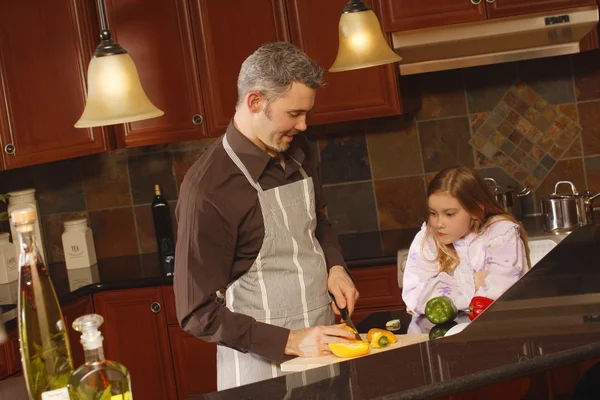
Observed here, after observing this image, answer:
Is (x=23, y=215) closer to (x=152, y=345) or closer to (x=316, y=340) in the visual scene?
(x=316, y=340)

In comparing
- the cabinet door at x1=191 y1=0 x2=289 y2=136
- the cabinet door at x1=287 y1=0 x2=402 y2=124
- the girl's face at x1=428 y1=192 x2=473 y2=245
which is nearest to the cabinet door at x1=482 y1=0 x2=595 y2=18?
the cabinet door at x1=287 y1=0 x2=402 y2=124

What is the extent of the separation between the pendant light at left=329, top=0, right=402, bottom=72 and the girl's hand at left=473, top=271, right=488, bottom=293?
697mm

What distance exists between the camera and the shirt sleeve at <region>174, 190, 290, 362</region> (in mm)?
2209

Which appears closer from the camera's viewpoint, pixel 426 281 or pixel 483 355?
pixel 483 355

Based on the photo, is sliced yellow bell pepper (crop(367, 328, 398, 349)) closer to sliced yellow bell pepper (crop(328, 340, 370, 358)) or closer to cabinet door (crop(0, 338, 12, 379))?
sliced yellow bell pepper (crop(328, 340, 370, 358))

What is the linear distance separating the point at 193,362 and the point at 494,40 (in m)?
1.79

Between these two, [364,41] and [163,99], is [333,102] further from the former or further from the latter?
[364,41]

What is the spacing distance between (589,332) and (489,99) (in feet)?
9.00

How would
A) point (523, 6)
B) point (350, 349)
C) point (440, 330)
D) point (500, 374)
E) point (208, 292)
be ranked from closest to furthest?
point (500, 374) → point (350, 349) → point (208, 292) → point (440, 330) → point (523, 6)

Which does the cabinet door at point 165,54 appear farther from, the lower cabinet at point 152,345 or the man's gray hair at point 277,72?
the man's gray hair at point 277,72

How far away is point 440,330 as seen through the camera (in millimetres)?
2318

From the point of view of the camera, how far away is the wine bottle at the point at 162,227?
14.0 ft

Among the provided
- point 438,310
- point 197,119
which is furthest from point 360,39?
point 197,119

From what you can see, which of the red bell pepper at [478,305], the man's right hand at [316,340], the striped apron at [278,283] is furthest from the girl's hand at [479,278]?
the man's right hand at [316,340]
